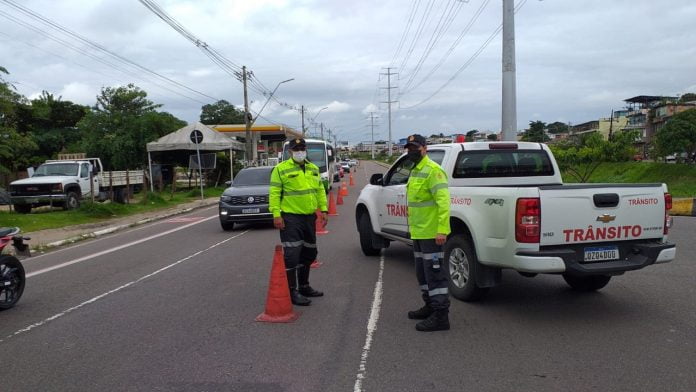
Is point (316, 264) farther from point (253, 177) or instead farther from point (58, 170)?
point (58, 170)

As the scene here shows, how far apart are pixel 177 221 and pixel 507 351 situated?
14861 millimetres

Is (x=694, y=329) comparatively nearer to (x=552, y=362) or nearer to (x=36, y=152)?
(x=552, y=362)

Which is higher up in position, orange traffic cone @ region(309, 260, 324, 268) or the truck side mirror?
the truck side mirror

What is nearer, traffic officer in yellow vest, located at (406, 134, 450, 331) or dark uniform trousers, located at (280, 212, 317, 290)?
traffic officer in yellow vest, located at (406, 134, 450, 331)

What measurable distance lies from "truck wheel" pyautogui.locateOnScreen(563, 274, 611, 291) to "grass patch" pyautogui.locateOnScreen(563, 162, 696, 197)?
1681 centimetres

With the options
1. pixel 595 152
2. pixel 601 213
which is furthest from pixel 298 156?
pixel 595 152

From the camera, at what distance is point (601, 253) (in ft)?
Result: 18.5

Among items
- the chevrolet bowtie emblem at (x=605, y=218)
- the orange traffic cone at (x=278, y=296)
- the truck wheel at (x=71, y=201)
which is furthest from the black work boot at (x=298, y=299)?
the truck wheel at (x=71, y=201)

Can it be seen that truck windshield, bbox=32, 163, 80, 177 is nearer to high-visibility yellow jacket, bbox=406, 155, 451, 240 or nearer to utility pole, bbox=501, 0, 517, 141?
utility pole, bbox=501, 0, 517, 141

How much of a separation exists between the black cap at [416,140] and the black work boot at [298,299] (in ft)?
7.23

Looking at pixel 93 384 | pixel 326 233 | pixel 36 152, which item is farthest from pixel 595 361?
pixel 36 152

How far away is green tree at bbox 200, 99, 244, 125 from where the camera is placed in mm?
102688

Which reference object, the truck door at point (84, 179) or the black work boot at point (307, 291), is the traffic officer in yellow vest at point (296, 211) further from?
the truck door at point (84, 179)

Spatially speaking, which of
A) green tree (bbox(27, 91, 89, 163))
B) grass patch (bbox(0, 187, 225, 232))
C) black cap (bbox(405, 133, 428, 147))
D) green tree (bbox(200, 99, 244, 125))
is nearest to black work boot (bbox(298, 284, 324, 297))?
black cap (bbox(405, 133, 428, 147))
